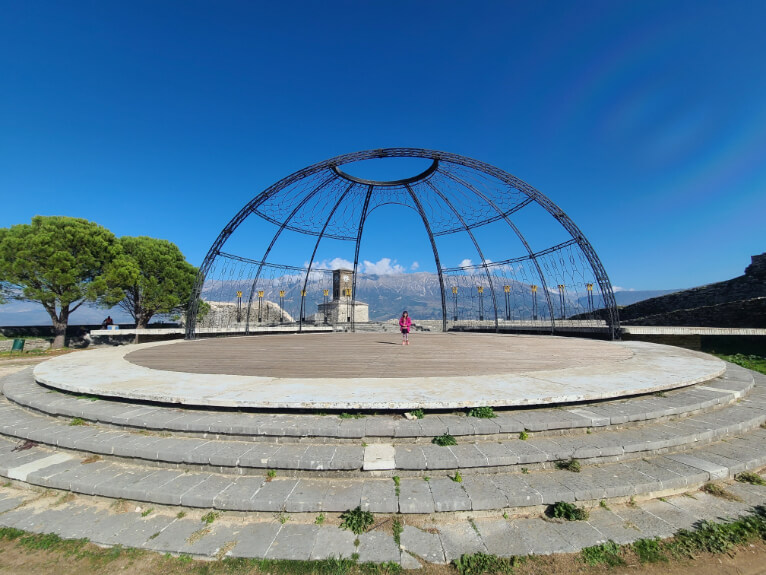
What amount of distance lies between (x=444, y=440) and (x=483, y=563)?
1.52 m

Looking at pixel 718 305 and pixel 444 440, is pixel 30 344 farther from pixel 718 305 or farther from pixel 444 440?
pixel 718 305

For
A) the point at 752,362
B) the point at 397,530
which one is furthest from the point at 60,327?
the point at 752,362

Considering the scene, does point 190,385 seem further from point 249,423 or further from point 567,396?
point 567,396

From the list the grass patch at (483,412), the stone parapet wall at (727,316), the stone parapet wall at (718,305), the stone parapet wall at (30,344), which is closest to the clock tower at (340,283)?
the stone parapet wall at (30,344)

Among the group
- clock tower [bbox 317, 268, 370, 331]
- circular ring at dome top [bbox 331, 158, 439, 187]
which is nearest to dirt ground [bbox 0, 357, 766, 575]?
circular ring at dome top [bbox 331, 158, 439, 187]

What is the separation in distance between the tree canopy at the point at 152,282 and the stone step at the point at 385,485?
93.7ft

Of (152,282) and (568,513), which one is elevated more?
(152,282)

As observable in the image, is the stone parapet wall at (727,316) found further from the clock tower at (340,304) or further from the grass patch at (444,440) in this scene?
the clock tower at (340,304)

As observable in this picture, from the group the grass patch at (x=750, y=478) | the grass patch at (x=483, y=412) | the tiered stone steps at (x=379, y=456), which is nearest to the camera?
the tiered stone steps at (x=379, y=456)

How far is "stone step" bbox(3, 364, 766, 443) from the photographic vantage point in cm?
411

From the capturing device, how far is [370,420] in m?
4.40

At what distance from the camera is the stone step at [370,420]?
162 inches

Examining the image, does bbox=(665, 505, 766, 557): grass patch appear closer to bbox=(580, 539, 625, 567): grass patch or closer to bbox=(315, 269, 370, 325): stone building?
bbox=(580, 539, 625, 567): grass patch

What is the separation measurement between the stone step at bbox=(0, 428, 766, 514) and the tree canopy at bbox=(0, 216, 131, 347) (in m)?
26.0
